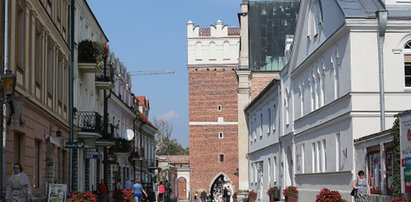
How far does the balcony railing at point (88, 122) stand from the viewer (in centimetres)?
3384

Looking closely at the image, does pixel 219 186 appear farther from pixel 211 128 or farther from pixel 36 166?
pixel 36 166

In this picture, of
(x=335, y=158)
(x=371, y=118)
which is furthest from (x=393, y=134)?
(x=335, y=158)

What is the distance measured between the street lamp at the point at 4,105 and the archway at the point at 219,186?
204 feet

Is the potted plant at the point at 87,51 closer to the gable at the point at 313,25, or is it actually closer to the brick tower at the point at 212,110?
the gable at the point at 313,25

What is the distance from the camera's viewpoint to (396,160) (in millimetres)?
20969

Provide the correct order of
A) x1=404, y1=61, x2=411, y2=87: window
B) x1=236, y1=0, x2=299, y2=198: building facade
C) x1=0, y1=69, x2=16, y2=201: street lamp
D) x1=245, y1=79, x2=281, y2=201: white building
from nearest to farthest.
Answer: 1. x1=0, y1=69, x2=16, y2=201: street lamp
2. x1=404, y1=61, x2=411, y2=87: window
3. x1=245, y1=79, x2=281, y2=201: white building
4. x1=236, y1=0, x2=299, y2=198: building facade

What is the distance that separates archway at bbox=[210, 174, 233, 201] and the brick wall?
0.67m

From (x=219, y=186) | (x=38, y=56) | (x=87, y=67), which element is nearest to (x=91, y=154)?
(x=87, y=67)

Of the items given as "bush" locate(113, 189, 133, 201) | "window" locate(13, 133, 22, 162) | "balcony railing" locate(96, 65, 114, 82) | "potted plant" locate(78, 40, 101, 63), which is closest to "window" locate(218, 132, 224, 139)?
"balcony railing" locate(96, 65, 114, 82)

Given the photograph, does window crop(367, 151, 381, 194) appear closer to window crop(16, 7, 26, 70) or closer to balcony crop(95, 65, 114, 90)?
window crop(16, 7, 26, 70)

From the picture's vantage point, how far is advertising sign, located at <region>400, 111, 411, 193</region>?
1908 cm

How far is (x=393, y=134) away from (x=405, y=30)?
22.4 feet

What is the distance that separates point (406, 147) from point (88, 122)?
17617 mm

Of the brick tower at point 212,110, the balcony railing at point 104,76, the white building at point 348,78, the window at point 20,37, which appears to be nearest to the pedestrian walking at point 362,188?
the white building at point 348,78
